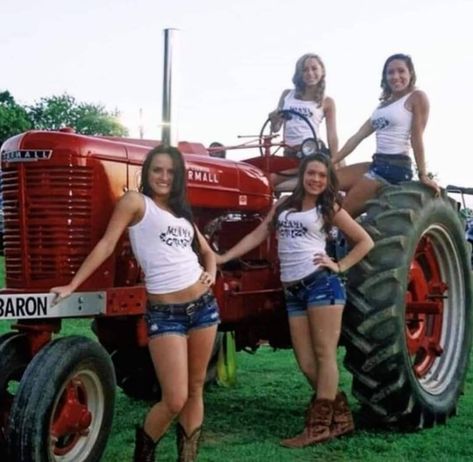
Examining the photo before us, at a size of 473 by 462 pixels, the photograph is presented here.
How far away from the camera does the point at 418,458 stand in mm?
4555

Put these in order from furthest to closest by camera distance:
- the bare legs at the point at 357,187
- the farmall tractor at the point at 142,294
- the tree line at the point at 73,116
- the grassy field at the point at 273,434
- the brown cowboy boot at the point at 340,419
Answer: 1. the tree line at the point at 73,116
2. the bare legs at the point at 357,187
3. the brown cowboy boot at the point at 340,419
4. the grassy field at the point at 273,434
5. the farmall tractor at the point at 142,294

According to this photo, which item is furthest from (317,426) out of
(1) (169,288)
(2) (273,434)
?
(1) (169,288)

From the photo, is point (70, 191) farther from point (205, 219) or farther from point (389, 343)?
point (389, 343)

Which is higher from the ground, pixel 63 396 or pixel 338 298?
pixel 338 298

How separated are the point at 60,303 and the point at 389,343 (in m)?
1.81

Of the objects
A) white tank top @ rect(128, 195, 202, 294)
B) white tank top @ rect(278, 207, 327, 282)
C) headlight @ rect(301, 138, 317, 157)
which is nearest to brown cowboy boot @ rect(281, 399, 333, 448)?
white tank top @ rect(278, 207, 327, 282)

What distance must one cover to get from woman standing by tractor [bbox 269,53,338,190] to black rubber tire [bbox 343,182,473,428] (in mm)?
696

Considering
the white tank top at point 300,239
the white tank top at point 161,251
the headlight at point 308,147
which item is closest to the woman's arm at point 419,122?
the headlight at point 308,147

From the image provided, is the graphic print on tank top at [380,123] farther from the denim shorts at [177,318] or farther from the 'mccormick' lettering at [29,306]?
the 'mccormick' lettering at [29,306]

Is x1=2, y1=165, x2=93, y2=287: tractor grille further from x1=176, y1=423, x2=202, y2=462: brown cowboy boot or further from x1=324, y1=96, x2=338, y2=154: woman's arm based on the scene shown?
x1=324, y1=96, x2=338, y2=154: woman's arm

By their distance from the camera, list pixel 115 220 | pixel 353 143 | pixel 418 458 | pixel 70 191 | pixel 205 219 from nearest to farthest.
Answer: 1. pixel 115 220
2. pixel 70 191
3. pixel 418 458
4. pixel 205 219
5. pixel 353 143

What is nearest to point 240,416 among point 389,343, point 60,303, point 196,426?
point 389,343

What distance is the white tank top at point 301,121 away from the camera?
5.73 meters

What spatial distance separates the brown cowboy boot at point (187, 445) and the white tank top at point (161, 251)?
26.0 inches
